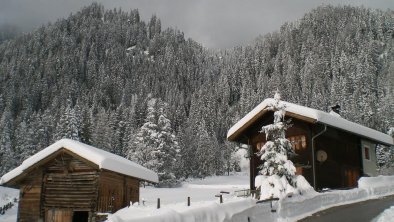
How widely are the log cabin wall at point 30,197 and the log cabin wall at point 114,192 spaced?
454cm

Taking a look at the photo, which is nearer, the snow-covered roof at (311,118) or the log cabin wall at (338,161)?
the snow-covered roof at (311,118)

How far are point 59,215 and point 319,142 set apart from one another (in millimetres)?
18067

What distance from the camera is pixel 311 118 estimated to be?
27531 mm

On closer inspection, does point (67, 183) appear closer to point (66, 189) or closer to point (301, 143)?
point (66, 189)

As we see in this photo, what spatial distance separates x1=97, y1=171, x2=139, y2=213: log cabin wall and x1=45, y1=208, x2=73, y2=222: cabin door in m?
2.40

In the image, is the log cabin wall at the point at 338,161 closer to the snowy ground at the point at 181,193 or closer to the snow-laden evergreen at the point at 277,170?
the snowy ground at the point at 181,193

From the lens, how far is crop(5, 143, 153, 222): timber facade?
26.4 metres

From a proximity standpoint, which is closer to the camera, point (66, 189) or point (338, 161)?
point (66, 189)

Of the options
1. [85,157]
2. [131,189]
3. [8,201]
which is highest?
[85,157]

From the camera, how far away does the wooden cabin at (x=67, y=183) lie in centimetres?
2619

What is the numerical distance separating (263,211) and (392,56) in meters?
173

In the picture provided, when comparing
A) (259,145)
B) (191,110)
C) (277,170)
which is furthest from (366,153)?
(191,110)

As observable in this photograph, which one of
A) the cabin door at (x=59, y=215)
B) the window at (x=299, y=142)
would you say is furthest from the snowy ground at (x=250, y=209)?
the cabin door at (x=59, y=215)

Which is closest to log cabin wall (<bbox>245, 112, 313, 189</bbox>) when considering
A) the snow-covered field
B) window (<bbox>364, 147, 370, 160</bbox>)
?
the snow-covered field
